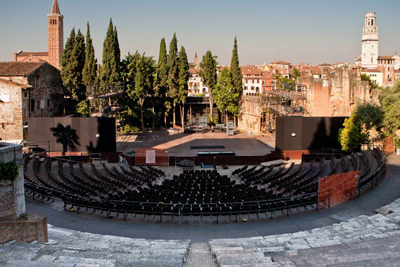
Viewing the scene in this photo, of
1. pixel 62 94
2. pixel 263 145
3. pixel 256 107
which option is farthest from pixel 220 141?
pixel 62 94

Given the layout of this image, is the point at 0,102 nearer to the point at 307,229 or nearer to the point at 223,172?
the point at 223,172

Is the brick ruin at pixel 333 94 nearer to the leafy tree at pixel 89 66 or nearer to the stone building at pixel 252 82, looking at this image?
the leafy tree at pixel 89 66

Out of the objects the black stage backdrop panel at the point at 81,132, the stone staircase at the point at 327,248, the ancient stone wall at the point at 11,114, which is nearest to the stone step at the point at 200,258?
the stone staircase at the point at 327,248

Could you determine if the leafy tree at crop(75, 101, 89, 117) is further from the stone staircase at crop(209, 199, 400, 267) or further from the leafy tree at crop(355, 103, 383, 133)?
the stone staircase at crop(209, 199, 400, 267)


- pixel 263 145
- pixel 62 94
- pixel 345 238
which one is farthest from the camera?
pixel 62 94

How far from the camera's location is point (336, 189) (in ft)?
56.9

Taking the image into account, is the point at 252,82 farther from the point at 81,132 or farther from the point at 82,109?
the point at 81,132

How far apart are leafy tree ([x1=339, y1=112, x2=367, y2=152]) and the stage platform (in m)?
7.56

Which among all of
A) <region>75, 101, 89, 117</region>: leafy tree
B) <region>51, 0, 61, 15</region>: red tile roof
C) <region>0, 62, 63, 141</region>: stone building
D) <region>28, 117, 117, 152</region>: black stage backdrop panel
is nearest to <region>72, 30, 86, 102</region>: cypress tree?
<region>75, 101, 89, 117</region>: leafy tree

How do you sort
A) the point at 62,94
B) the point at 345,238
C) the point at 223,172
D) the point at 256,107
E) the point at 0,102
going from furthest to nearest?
the point at 256,107 < the point at 62,94 < the point at 0,102 < the point at 223,172 < the point at 345,238

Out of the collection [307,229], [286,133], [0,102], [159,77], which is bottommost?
[307,229]

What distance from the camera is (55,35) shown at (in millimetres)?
101062

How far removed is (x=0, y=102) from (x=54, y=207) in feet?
71.8

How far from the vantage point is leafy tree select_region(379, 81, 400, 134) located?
2881 cm
